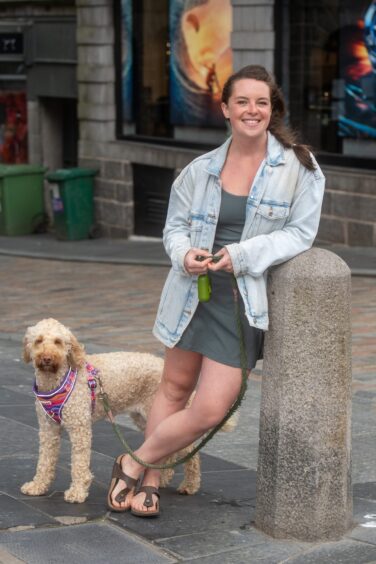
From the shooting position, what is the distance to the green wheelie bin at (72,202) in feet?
60.6

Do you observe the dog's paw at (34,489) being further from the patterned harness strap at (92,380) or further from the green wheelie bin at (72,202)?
the green wheelie bin at (72,202)

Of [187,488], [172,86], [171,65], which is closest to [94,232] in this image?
[172,86]

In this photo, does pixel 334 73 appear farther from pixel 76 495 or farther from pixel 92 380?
pixel 76 495

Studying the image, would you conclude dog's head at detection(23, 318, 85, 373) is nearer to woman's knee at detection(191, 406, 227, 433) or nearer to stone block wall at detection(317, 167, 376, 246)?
woman's knee at detection(191, 406, 227, 433)

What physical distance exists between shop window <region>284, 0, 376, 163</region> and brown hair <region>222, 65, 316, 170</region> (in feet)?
32.7

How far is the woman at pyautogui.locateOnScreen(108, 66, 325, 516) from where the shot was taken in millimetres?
4992

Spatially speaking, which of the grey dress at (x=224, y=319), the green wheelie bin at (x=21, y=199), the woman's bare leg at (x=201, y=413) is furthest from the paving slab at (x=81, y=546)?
the green wheelie bin at (x=21, y=199)

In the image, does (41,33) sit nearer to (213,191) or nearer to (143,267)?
(143,267)

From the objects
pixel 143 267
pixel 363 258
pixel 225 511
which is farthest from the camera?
pixel 143 267

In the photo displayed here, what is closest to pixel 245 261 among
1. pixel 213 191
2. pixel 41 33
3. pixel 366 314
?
pixel 213 191

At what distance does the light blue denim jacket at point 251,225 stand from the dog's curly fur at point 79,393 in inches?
18.6

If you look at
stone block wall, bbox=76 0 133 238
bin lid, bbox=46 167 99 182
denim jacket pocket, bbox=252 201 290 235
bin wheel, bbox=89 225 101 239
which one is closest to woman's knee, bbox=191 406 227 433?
denim jacket pocket, bbox=252 201 290 235

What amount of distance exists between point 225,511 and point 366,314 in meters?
5.92

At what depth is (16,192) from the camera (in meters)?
19.2
